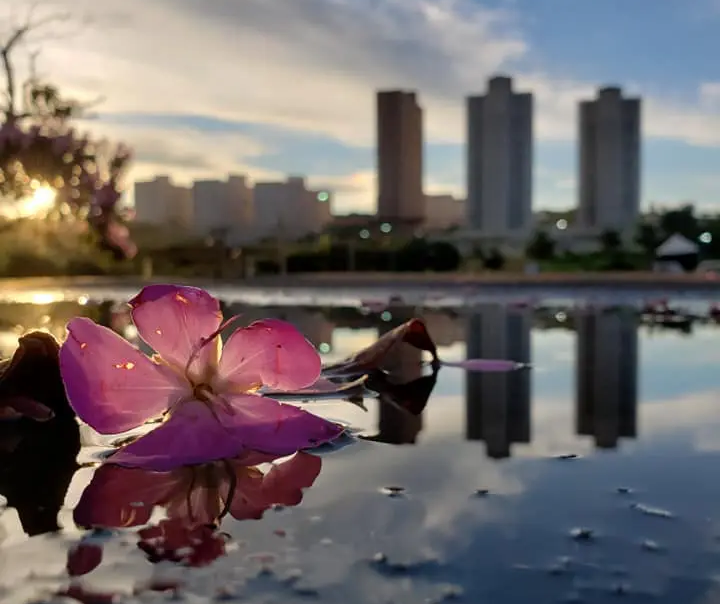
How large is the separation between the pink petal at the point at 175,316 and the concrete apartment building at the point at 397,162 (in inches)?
1284

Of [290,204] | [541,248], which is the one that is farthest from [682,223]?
[290,204]

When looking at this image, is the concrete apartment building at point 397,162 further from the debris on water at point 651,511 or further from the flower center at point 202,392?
the debris on water at point 651,511

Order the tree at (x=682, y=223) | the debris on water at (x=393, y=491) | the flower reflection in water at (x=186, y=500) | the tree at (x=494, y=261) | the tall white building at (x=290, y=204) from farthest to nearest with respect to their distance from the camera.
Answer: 1. the tall white building at (x=290, y=204)
2. the tree at (x=682, y=223)
3. the tree at (x=494, y=261)
4. the debris on water at (x=393, y=491)
5. the flower reflection in water at (x=186, y=500)

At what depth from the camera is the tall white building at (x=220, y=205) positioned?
117 feet

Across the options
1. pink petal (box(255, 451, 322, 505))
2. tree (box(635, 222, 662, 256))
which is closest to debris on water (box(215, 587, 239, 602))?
pink petal (box(255, 451, 322, 505))

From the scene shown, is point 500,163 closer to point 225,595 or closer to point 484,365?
point 484,365

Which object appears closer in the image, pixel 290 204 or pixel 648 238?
pixel 648 238

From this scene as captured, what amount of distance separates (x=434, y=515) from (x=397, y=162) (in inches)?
1335

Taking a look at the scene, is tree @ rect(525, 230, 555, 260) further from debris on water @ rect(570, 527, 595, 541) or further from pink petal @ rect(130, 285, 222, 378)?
debris on water @ rect(570, 527, 595, 541)

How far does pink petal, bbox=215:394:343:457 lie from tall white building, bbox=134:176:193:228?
32945 mm

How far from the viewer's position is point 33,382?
4.62 ft

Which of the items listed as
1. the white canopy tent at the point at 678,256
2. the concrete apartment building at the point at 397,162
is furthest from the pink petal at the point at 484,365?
the concrete apartment building at the point at 397,162

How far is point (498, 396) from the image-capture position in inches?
73.9

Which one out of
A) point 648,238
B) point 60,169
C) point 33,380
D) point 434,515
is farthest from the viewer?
point 648,238
